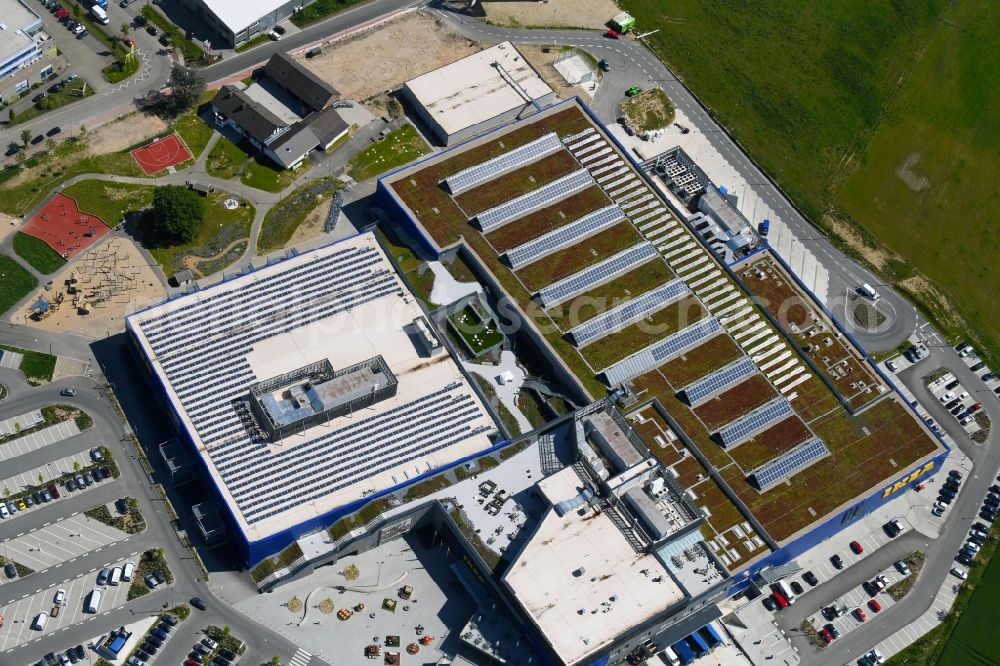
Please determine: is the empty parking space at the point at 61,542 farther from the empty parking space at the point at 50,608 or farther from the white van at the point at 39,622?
the white van at the point at 39,622

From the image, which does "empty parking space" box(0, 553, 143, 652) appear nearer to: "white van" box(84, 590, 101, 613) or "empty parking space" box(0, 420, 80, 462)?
"white van" box(84, 590, 101, 613)

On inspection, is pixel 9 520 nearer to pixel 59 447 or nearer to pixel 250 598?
pixel 59 447

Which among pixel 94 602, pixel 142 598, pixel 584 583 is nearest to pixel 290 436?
pixel 142 598

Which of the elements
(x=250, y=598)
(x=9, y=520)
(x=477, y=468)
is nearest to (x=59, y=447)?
(x=9, y=520)

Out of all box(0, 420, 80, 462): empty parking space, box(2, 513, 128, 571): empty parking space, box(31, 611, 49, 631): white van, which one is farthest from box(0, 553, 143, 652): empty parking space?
box(0, 420, 80, 462): empty parking space

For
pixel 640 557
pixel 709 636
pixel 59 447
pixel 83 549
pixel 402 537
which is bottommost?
pixel 709 636

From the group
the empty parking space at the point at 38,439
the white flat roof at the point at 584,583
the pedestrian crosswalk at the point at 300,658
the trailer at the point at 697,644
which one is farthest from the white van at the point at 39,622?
the trailer at the point at 697,644
